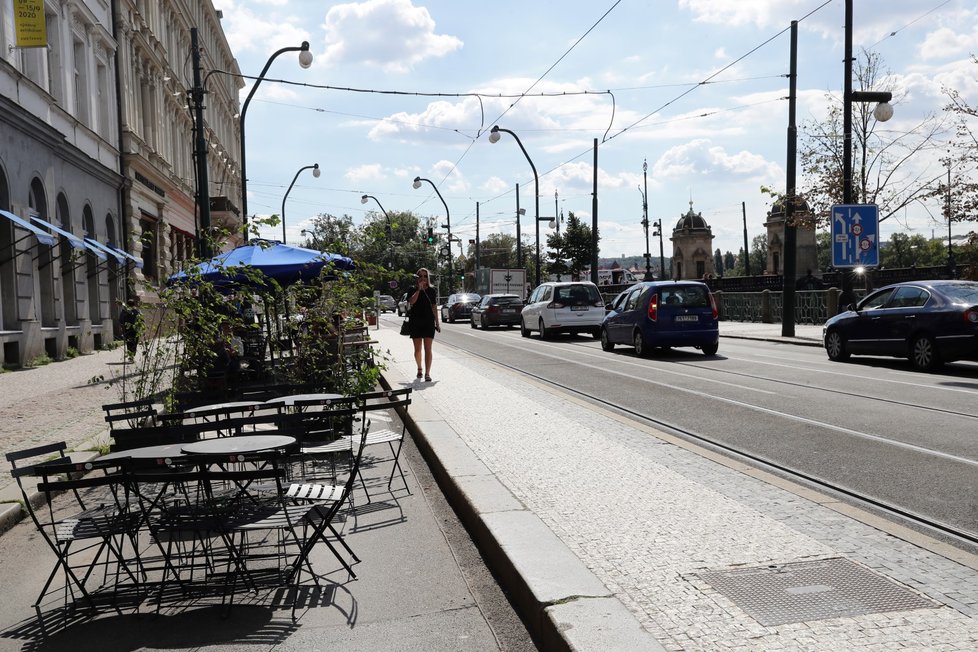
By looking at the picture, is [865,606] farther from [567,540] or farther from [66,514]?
[66,514]

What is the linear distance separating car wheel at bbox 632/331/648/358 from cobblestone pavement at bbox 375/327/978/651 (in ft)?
35.3

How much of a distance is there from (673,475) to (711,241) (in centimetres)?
6824

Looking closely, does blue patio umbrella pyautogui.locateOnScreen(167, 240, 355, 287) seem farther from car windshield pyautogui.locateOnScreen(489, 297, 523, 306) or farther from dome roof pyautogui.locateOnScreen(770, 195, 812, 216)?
car windshield pyautogui.locateOnScreen(489, 297, 523, 306)

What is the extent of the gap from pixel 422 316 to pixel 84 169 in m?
14.4

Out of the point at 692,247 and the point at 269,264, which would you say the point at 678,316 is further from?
the point at 692,247

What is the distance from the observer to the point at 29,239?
2019 centimetres

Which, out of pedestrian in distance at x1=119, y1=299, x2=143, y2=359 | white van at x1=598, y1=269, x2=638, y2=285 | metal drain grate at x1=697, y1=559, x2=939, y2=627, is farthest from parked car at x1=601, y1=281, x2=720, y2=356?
white van at x1=598, y1=269, x2=638, y2=285

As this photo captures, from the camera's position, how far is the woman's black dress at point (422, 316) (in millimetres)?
14133

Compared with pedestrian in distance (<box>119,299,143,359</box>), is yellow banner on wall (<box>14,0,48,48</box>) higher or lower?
higher

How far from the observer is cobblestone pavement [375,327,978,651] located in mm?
3363

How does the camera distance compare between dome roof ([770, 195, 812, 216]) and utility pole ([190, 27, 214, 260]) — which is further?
dome roof ([770, 195, 812, 216])

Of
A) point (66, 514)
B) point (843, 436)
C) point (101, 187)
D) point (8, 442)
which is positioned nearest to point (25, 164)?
point (101, 187)

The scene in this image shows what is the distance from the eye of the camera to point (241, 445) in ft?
15.8

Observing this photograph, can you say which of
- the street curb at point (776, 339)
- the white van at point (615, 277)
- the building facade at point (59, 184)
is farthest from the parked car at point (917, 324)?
the white van at point (615, 277)
